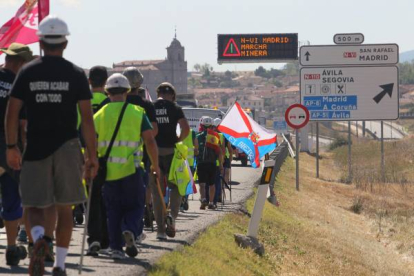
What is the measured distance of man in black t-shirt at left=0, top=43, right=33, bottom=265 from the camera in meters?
9.55

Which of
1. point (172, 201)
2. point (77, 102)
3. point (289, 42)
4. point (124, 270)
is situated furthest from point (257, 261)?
point (289, 42)

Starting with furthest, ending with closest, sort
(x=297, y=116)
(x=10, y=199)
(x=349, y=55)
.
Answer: (x=349, y=55), (x=297, y=116), (x=10, y=199)

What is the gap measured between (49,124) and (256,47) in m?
47.6

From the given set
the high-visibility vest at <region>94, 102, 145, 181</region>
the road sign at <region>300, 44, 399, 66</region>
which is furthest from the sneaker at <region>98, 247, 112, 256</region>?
the road sign at <region>300, 44, 399, 66</region>

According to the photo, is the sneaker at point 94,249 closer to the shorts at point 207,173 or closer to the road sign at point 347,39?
the shorts at point 207,173

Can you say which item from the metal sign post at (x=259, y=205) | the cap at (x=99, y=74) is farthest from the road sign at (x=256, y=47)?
the cap at (x=99, y=74)

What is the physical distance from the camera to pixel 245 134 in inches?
818

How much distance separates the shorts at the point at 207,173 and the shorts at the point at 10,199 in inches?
361

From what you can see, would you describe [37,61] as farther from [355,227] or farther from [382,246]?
[355,227]

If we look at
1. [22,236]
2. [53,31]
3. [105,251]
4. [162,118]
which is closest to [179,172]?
[162,118]

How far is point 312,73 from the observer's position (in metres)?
37.4

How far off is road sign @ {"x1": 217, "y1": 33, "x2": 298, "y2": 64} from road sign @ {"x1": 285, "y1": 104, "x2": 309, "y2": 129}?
2555 cm

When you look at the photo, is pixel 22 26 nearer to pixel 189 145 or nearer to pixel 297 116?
pixel 189 145

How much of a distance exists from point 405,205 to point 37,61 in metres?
23.6
